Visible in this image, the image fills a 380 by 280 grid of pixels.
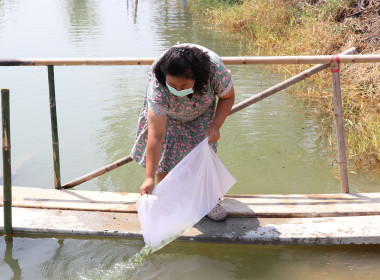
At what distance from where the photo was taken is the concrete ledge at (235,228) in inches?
95.6

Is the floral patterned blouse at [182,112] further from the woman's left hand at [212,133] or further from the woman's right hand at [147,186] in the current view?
the woman's right hand at [147,186]

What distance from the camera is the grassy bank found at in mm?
4323

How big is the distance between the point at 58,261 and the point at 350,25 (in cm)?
577

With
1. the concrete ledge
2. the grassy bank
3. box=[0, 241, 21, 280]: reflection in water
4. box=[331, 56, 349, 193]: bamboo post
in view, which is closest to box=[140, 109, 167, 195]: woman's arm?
Result: the concrete ledge

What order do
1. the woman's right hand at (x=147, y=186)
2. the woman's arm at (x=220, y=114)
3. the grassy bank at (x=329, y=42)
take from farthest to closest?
the grassy bank at (x=329, y=42) < the woman's arm at (x=220, y=114) < the woman's right hand at (x=147, y=186)

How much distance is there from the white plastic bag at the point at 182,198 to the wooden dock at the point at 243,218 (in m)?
0.15

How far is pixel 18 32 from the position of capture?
10.3m

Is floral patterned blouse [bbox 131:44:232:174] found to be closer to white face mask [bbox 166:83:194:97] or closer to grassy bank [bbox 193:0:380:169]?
white face mask [bbox 166:83:194:97]

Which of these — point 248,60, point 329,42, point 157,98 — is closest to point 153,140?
point 157,98

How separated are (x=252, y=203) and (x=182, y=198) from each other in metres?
0.54

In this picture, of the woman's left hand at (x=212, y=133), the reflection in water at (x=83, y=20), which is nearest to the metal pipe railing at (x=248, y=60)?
the woman's left hand at (x=212, y=133)

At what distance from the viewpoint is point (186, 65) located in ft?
6.57

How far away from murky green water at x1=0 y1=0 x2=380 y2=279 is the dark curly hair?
1.00m

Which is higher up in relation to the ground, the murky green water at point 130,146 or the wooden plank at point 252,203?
the wooden plank at point 252,203
